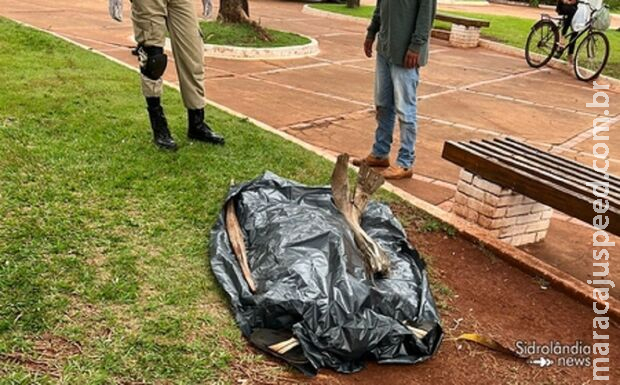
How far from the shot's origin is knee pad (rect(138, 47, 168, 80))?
13.4 feet

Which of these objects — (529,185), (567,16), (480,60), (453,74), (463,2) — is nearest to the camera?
Result: (529,185)

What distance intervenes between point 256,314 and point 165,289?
18.4 inches

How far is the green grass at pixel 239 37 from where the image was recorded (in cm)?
916

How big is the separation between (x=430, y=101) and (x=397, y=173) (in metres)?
2.97

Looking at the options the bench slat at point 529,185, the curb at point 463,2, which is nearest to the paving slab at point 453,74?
the bench slat at point 529,185

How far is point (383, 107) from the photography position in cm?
461

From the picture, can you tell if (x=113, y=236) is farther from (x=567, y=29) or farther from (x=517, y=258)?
(x=567, y=29)

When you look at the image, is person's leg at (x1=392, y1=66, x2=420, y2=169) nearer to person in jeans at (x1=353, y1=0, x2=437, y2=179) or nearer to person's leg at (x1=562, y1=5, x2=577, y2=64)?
person in jeans at (x1=353, y1=0, x2=437, y2=179)

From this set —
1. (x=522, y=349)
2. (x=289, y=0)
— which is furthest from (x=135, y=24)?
(x=289, y=0)

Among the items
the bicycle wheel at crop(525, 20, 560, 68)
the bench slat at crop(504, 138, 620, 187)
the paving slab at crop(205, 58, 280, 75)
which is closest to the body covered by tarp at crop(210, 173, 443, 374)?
the bench slat at crop(504, 138, 620, 187)

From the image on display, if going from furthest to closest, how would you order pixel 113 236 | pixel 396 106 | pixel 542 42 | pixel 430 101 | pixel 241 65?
1. pixel 542 42
2. pixel 241 65
3. pixel 430 101
4. pixel 396 106
5. pixel 113 236

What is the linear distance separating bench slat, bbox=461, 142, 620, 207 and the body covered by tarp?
869mm

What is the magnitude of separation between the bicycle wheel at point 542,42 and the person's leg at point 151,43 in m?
7.91

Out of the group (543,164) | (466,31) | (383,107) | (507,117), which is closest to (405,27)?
(383,107)
